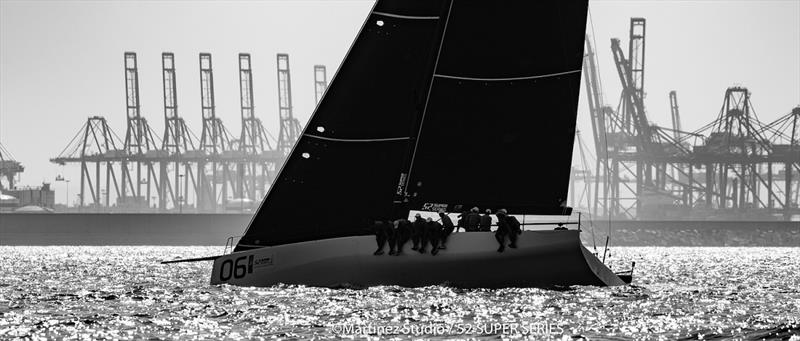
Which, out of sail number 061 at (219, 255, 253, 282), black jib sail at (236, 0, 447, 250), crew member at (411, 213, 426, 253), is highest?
black jib sail at (236, 0, 447, 250)

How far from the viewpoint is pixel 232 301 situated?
71.2 feet

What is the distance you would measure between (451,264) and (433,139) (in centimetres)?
252

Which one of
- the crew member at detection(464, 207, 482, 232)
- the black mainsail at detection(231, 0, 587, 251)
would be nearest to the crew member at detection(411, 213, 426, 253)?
the crew member at detection(464, 207, 482, 232)

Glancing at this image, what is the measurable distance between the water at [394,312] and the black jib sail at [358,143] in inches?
51.9

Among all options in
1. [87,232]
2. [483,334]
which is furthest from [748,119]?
[483,334]

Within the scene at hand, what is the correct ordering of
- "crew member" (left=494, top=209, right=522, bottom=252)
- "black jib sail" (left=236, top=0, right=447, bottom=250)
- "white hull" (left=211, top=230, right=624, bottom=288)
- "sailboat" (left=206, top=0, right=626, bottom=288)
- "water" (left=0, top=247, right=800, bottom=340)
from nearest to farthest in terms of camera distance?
"water" (left=0, top=247, right=800, bottom=340)
"crew member" (left=494, top=209, right=522, bottom=252)
"white hull" (left=211, top=230, right=624, bottom=288)
"sailboat" (left=206, top=0, right=626, bottom=288)
"black jib sail" (left=236, top=0, right=447, bottom=250)

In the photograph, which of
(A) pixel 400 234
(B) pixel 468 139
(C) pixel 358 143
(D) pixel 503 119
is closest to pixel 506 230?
(A) pixel 400 234

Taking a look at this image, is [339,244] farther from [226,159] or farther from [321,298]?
[226,159]

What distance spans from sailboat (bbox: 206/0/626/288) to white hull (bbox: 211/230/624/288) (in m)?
0.04

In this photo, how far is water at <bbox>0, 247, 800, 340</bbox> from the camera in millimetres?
17234

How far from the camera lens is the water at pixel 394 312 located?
56.5 ft

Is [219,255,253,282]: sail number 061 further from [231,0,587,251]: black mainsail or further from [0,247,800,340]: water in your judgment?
[231,0,587,251]: black mainsail

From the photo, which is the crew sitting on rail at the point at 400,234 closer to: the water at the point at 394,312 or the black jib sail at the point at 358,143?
the water at the point at 394,312

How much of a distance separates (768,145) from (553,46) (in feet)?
308
